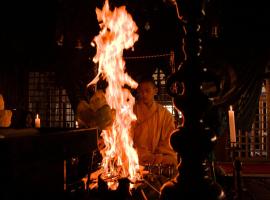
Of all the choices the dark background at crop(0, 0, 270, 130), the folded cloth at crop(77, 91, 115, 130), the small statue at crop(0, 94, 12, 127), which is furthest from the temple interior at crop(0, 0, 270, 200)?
the small statue at crop(0, 94, 12, 127)

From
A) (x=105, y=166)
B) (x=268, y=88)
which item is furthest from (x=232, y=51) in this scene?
(x=105, y=166)

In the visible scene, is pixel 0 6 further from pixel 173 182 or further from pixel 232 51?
pixel 173 182

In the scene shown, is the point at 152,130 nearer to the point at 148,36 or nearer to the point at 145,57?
the point at 145,57

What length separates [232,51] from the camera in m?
8.77

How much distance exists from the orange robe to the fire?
287mm

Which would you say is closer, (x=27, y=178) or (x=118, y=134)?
(x=27, y=178)

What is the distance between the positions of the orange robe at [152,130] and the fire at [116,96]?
287 millimetres

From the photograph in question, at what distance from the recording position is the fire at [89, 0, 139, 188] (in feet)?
16.3

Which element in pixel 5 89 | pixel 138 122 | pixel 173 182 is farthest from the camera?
pixel 5 89

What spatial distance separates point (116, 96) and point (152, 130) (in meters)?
1.25

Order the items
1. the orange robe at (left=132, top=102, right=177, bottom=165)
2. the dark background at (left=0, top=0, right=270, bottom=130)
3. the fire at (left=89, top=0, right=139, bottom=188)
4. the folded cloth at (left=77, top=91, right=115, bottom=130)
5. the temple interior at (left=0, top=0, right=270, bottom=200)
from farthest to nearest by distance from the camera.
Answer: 1. the dark background at (left=0, top=0, right=270, bottom=130)
2. the temple interior at (left=0, top=0, right=270, bottom=200)
3. the orange robe at (left=132, top=102, right=177, bottom=165)
4. the fire at (left=89, top=0, right=139, bottom=188)
5. the folded cloth at (left=77, top=91, right=115, bottom=130)

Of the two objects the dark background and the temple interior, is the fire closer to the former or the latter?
the temple interior

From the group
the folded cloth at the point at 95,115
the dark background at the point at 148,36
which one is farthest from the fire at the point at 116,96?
the dark background at the point at 148,36

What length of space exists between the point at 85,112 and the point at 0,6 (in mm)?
8544
